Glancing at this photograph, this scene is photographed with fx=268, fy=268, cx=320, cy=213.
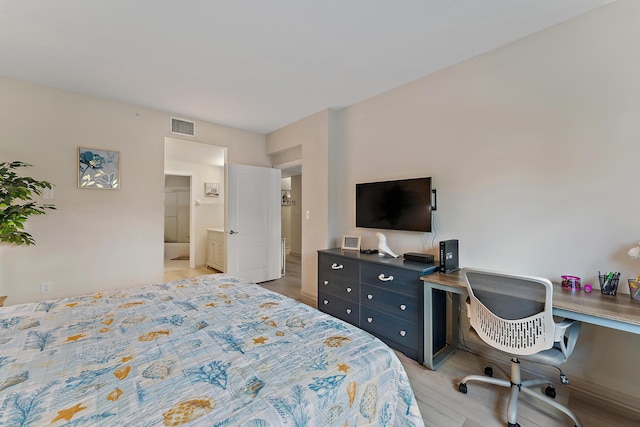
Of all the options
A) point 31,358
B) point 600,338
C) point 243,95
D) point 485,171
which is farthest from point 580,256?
point 243,95

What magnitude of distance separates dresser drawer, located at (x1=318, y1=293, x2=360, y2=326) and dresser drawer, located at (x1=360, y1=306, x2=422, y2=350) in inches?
3.5

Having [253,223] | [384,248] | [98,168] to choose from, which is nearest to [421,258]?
[384,248]

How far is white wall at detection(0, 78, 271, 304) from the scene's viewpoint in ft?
9.20

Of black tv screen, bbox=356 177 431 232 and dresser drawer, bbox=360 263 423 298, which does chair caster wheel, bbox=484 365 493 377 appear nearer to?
dresser drawer, bbox=360 263 423 298

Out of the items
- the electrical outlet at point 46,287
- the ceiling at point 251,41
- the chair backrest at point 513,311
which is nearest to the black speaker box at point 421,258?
the chair backrest at point 513,311

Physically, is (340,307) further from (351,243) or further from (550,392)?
(550,392)

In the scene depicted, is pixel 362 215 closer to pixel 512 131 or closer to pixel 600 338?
pixel 512 131

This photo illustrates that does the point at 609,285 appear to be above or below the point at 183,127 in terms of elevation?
below

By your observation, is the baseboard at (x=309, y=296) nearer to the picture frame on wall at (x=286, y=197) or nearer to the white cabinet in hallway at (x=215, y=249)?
the white cabinet in hallway at (x=215, y=249)

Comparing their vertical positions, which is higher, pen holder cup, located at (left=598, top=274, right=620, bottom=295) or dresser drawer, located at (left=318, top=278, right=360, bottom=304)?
pen holder cup, located at (left=598, top=274, right=620, bottom=295)

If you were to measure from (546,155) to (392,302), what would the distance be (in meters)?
1.67

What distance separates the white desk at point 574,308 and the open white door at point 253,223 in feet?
9.88

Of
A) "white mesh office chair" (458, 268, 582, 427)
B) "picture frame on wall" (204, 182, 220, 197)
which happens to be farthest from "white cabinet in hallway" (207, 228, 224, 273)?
"white mesh office chair" (458, 268, 582, 427)

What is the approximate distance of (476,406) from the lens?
174cm
